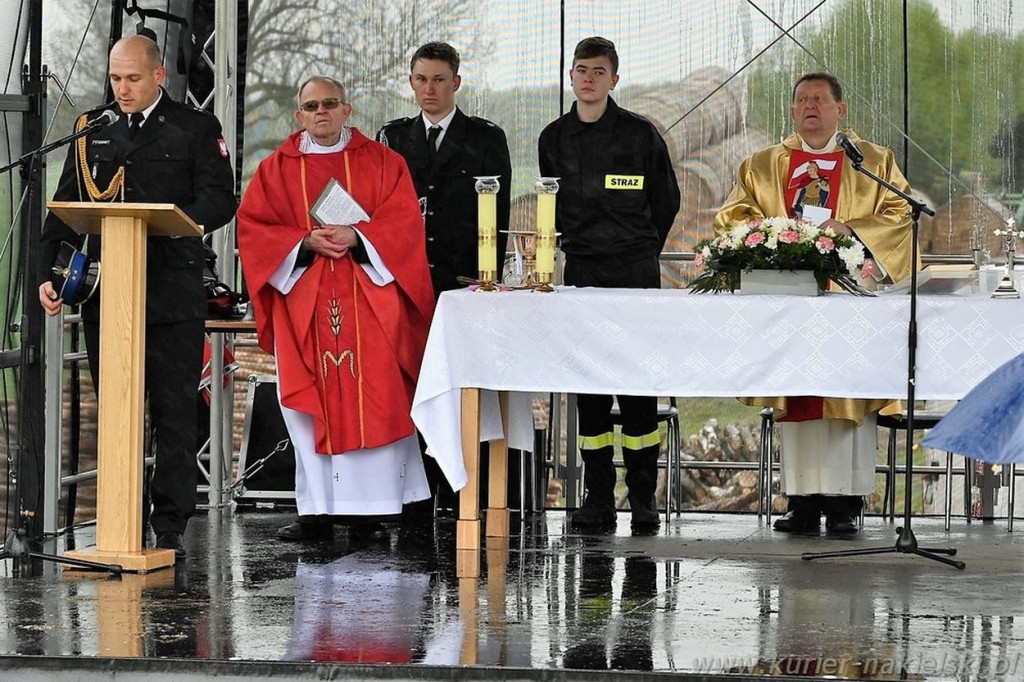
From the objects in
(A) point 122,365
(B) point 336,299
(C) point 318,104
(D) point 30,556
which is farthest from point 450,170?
(D) point 30,556

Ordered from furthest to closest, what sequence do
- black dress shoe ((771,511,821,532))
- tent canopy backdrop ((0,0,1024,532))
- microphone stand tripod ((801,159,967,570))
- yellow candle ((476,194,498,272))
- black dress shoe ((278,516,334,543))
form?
tent canopy backdrop ((0,0,1024,532))
black dress shoe ((771,511,821,532))
black dress shoe ((278,516,334,543))
yellow candle ((476,194,498,272))
microphone stand tripod ((801,159,967,570))

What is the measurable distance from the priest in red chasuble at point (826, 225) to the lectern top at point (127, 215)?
2.25 m

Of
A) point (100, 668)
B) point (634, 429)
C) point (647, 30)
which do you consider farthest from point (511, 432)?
point (647, 30)

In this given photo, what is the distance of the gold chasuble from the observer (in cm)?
671

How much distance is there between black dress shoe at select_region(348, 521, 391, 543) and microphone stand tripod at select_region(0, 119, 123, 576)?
47.3 inches

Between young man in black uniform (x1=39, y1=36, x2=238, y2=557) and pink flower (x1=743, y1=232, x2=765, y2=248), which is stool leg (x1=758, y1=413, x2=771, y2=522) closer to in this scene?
Answer: pink flower (x1=743, y1=232, x2=765, y2=248)

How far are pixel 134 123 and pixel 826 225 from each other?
2.69 meters

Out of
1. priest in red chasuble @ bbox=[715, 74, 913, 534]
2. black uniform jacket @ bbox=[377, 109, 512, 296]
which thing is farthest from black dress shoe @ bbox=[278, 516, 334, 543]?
priest in red chasuble @ bbox=[715, 74, 913, 534]

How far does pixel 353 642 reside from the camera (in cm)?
410

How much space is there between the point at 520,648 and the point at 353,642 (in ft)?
1.40

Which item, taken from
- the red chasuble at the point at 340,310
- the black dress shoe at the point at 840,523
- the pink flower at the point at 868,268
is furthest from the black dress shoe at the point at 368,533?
the pink flower at the point at 868,268

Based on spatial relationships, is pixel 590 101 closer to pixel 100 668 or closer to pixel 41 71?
pixel 41 71

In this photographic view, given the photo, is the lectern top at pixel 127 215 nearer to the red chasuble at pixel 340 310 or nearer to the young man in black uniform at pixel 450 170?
the red chasuble at pixel 340 310

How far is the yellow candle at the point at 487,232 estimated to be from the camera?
6.04m
